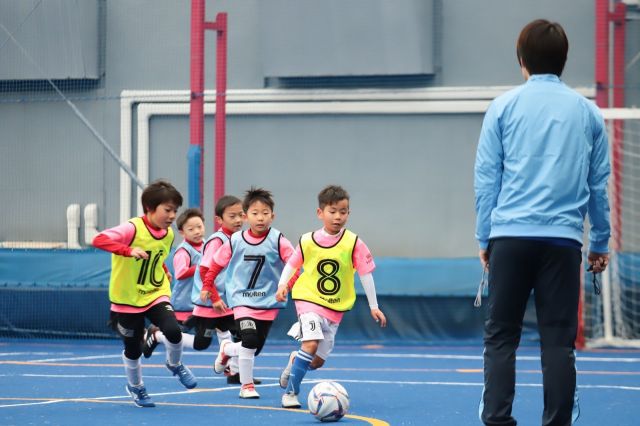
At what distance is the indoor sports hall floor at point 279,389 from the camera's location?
25.7 ft

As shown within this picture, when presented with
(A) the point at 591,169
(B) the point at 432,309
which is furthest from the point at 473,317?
(A) the point at 591,169

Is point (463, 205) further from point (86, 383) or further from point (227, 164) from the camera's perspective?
point (86, 383)

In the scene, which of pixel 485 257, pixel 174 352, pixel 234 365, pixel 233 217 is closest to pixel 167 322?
pixel 174 352

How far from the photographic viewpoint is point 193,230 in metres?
11.2

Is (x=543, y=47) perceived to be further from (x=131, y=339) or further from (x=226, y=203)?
(x=226, y=203)

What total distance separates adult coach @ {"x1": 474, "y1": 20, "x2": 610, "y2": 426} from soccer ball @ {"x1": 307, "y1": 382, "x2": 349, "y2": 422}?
2211 millimetres

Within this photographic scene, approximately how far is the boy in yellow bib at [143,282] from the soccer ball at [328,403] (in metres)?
1.33

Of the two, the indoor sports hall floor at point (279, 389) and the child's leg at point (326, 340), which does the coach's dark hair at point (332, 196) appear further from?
the indoor sports hall floor at point (279, 389)

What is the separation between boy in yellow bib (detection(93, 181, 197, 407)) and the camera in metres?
8.43

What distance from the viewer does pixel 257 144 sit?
16.6 m

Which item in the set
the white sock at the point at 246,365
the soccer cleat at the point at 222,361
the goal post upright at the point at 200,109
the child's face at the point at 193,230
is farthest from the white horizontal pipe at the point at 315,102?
the white sock at the point at 246,365

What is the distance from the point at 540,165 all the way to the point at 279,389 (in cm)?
477

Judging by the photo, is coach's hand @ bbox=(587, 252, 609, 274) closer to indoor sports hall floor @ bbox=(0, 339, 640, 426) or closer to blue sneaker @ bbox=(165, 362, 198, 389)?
indoor sports hall floor @ bbox=(0, 339, 640, 426)

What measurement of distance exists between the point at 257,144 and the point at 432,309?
150 inches
